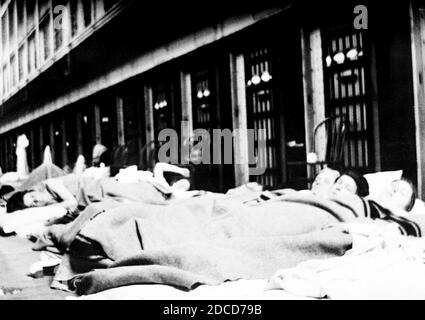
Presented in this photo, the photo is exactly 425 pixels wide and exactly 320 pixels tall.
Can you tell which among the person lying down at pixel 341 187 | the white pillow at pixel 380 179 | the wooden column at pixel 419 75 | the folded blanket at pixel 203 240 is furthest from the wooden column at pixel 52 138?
the wooden column at pixel 419 75

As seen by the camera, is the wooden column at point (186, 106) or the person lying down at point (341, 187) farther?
the wooden column at point (186, 106)

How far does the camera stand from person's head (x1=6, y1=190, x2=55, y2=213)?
2.60 metres

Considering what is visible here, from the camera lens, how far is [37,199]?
264 centimetres

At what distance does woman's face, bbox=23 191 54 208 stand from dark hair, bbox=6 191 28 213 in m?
0.02

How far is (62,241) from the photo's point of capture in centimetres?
188

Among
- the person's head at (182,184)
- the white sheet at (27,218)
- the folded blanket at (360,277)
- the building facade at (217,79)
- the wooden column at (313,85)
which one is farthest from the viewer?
the person's head at (182,184)

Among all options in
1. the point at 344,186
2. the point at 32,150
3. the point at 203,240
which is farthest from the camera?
the point at 32,150

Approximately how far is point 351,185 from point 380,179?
8.2 inches

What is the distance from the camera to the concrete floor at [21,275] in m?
1.49

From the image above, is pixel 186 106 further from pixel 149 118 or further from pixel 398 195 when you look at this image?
pixel 398 195

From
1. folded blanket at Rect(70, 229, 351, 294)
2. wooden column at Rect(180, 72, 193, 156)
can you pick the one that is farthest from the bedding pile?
wooden column at Rect(180, 72, 193, 156)

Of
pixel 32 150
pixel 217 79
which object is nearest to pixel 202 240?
pixel 32 150

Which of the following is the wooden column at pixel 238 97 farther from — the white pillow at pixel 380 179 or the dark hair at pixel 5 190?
the dark hair at pixel 5 190

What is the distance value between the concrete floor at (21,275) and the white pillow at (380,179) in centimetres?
142
